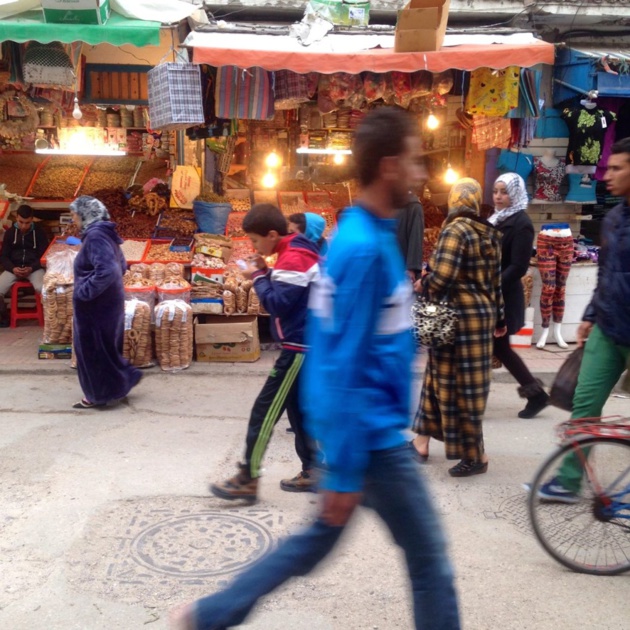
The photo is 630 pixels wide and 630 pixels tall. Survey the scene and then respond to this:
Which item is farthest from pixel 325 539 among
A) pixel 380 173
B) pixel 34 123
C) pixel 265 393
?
pixel 34 123

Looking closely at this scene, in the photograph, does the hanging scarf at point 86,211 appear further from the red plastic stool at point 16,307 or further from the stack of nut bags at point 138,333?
the red plastic stool at point 16,307

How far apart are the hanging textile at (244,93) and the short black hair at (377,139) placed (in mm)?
6450

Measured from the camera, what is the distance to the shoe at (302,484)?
465 centimetres

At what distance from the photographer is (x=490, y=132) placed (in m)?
9.02

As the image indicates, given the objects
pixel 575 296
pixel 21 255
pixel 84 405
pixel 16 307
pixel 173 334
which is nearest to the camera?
pixel 84 405

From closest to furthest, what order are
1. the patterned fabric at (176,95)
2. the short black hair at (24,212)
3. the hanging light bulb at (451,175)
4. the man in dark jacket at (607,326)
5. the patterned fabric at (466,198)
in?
1. the man in dark jacket at (607,326)
2. the patterned fabric at (466,198)
3. the patterned fabric at (176,95)
4. the short black hair at (24,212)
5. the hanging light bulb at (451,175)

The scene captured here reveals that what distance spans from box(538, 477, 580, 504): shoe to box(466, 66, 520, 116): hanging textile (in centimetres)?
583

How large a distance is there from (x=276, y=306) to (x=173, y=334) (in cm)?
394

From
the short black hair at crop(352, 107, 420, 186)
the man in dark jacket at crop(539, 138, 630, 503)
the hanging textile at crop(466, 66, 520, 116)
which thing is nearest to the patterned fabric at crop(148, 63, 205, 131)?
the hanging textile at crop(466, 66, 520, 116)

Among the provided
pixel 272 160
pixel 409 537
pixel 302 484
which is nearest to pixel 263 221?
pixel 302 484

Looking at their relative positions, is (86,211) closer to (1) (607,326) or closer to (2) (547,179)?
(1) (607,326)

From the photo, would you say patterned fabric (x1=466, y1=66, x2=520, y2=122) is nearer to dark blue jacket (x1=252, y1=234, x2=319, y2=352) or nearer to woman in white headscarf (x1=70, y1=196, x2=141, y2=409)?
woman in white headscarf (x1=70, y1=196, x2=141, y2=409)

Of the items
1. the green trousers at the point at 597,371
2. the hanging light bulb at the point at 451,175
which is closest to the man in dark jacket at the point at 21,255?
the hanging light bulb at the point at 451,175

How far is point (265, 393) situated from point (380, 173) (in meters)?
2.12
